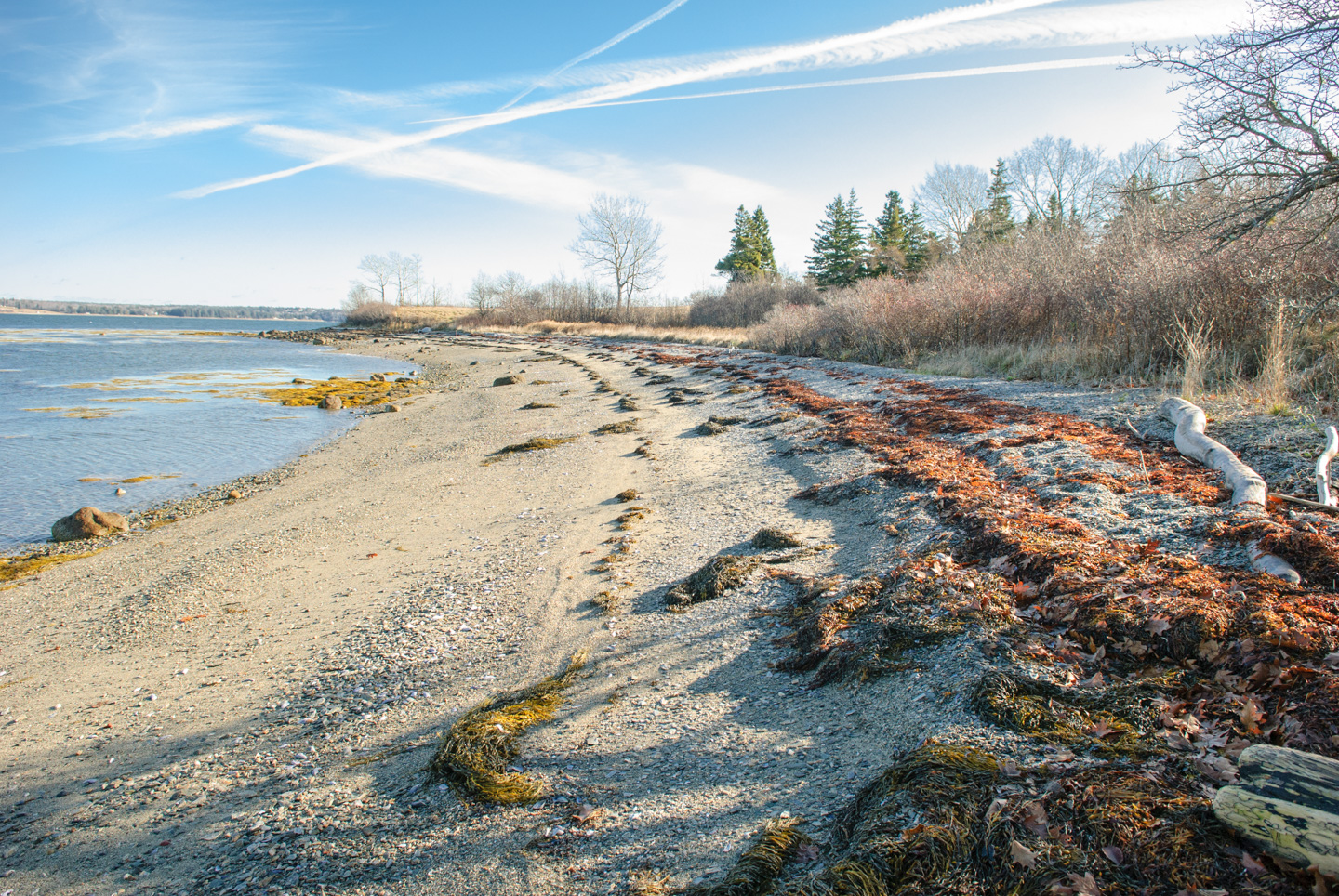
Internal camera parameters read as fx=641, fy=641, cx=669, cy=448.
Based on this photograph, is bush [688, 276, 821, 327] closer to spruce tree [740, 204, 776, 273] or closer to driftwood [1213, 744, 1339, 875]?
spruce tree [740, 204, 776, 273]

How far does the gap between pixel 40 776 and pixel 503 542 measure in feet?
13.3

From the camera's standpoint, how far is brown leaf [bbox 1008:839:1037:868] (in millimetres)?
2109

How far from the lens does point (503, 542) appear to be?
7.33 meters

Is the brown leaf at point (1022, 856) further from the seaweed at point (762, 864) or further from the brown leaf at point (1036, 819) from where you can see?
the seaweed at point (762, 864)

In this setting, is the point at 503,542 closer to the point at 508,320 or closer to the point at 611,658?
the point at 611,658

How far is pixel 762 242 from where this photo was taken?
57.2 m

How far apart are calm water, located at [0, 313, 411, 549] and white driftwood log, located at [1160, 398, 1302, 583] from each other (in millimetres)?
13030

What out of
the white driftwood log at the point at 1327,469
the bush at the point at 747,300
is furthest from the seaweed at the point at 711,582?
the bush at the point at 747,300

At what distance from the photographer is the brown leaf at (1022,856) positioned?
2.11m

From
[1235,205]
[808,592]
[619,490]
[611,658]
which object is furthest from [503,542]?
[1235,205]

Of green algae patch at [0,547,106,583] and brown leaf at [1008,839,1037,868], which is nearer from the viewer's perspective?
brown leaf at [1008,839,1037,868]

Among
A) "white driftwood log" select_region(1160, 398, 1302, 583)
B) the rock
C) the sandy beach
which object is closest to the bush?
"white driftwood log" select_region(1160, 398, 1302, 583)

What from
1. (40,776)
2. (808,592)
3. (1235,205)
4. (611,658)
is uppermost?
(1235,205)

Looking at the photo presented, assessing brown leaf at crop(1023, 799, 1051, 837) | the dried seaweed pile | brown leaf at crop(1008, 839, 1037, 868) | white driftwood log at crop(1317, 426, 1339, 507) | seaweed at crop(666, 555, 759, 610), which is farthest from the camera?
seaweed at crop(666, 555, 759, 610)
